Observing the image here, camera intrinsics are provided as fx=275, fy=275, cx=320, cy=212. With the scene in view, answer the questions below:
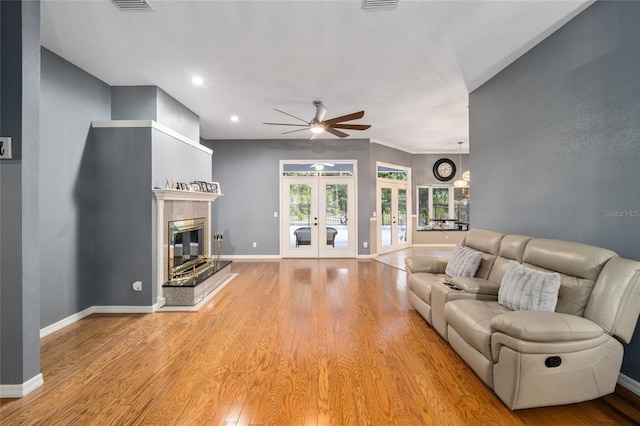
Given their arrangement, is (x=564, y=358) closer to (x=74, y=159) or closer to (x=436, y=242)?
(x=74, y=159)

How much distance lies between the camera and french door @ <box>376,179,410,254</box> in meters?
7.71

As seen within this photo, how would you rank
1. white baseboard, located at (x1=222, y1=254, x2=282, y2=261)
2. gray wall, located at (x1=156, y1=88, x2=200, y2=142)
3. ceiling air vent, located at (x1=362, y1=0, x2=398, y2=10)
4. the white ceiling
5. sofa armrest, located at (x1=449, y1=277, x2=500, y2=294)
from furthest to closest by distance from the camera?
white baseboard, located at (x1=222, y1=254, x2=282, y2=261)
gray wall, located at (x1=156, y1=88, x2=200, y2=142)
sofa armrest, located at (x1=449, y1=277, x2=500, y2=294)
the white ceiling
ceiling air vent, located at (x1=362, y1=0, x2=398, y2=10)

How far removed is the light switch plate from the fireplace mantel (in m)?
1.59

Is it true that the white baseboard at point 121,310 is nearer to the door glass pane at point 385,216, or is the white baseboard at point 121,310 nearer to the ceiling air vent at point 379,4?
the ceiling air vent at point 379,4

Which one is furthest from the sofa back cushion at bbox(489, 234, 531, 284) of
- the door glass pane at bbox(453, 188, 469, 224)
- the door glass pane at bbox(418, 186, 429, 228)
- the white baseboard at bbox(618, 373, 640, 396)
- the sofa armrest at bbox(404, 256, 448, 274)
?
the door glass pane at bbox(453, 188, 469, 224)

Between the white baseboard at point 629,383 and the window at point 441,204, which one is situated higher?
the window at point 441,204

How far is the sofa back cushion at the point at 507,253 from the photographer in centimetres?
272

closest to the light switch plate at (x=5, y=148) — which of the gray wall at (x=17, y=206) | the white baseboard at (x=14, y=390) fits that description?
the gray wall at (x=17, y=206)

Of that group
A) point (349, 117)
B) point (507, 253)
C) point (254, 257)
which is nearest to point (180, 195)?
point (349, 117)

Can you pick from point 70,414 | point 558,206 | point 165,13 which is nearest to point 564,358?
point 558,206

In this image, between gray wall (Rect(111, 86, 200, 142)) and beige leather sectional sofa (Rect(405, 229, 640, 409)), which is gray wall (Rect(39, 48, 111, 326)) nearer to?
gray wall (Rect(111, 86, 200, 142))

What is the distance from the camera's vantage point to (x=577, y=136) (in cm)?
250

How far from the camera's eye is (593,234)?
2357 mm

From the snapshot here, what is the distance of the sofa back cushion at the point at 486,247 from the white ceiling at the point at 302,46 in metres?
2.07
